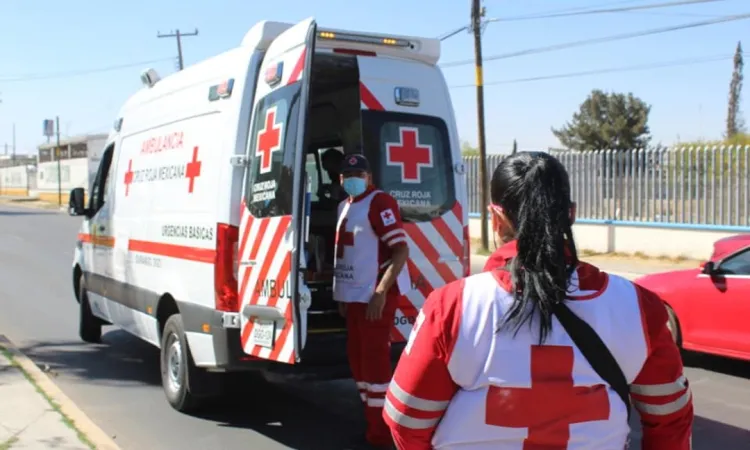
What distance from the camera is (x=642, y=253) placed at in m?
18.5

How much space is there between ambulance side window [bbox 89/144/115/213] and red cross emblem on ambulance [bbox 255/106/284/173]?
338cm

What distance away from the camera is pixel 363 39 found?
573 centimetres

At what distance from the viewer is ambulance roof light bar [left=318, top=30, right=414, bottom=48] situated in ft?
18.2

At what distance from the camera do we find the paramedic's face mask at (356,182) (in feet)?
17.6

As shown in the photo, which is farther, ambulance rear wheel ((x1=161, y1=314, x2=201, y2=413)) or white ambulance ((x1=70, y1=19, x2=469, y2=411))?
ambulance rear wheel ((x1=161, y1=314, x2=201, y2=413))

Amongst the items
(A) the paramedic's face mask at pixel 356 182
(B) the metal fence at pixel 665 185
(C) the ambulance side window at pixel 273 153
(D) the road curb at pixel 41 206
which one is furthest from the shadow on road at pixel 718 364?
(D) the road curb at pixel 41 206

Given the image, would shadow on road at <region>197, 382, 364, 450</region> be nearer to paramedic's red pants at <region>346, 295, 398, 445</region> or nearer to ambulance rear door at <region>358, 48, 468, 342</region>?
paramedic's red pants at <region>346, 295, 398, 445</region>

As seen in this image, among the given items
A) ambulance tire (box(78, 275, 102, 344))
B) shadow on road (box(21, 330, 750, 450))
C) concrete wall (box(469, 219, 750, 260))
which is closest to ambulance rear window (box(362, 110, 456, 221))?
shadow on road (box(21, 330, 750, 450))

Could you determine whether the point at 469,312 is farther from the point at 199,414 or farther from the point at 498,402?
the point at 199,414

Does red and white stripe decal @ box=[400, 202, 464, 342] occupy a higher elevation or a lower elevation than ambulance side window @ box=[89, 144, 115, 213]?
lower

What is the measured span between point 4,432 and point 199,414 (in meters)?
1.44

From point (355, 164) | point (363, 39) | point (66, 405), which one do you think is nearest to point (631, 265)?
point (363, 39)

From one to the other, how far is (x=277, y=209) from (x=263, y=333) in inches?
31.2

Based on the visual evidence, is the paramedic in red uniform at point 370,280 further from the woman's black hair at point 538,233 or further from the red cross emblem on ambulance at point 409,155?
the woman's black hair at point 538,233
